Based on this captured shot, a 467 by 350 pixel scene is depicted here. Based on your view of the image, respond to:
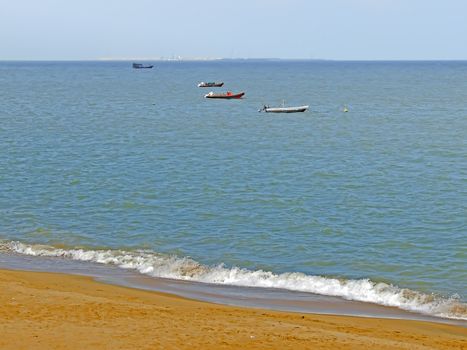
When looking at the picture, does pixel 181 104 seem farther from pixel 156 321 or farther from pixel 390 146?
pixel 156 321

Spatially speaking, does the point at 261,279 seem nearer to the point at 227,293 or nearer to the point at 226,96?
the point at 227,293

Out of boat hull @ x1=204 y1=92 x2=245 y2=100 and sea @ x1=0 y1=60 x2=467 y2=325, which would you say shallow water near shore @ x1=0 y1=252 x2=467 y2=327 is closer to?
sea @ x1=0 y1=60 x2=467 y2=325

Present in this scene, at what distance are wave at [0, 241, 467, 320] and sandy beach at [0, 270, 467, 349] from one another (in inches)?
82.7

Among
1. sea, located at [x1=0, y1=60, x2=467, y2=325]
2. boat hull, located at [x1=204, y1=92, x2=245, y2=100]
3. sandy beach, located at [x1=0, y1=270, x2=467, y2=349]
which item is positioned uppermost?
sandy beach, located at [x1=0, y1=270, x2=467, y2=349]

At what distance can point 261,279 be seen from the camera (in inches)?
895

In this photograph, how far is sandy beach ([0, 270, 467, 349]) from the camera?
1449 centimetres

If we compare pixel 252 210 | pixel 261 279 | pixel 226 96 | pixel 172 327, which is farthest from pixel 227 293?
pixel 226 96

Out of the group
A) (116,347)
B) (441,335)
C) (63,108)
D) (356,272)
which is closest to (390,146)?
(356,272)

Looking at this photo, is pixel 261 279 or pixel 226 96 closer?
pixel 261 279

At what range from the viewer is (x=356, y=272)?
2341cm

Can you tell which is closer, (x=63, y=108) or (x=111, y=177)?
(x=111, y=177)

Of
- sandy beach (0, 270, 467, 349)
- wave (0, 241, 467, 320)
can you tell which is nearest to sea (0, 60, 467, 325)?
wave (0, 241, 467, 320)

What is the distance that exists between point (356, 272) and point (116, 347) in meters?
11.3

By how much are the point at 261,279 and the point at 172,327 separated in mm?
7417
